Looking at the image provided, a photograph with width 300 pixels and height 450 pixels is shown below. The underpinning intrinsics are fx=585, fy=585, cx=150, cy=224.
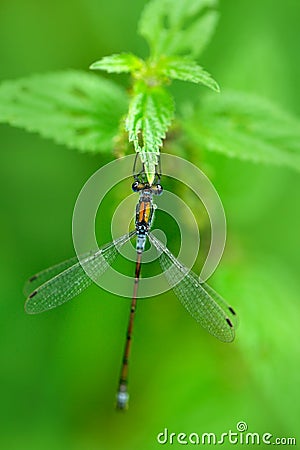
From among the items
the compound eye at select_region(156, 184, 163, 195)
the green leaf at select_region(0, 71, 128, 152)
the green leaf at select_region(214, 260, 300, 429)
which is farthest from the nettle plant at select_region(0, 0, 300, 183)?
the green leaf at select_region(214, 260, 300, 429)

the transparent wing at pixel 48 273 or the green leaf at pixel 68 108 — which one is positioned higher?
the green leaf at pixel 68 108

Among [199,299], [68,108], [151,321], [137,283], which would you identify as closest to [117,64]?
[68,108]

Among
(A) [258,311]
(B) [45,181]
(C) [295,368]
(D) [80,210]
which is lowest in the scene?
(C) [295,368]

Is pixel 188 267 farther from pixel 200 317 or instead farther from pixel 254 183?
pixel 254 183

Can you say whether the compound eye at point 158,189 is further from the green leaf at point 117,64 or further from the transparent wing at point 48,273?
the transparent wing at point 48,273

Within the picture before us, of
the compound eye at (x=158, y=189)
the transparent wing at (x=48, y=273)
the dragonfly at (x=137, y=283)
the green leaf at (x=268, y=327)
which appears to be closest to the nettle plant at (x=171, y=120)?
the compound eye at (x=158, y=189)

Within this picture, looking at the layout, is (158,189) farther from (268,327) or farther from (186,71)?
(268,327)

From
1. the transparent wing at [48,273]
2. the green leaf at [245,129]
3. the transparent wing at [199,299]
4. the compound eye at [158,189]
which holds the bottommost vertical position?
the transparent wing at [199,299]

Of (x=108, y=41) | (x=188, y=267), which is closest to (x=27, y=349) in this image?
(x=188, y=267)
